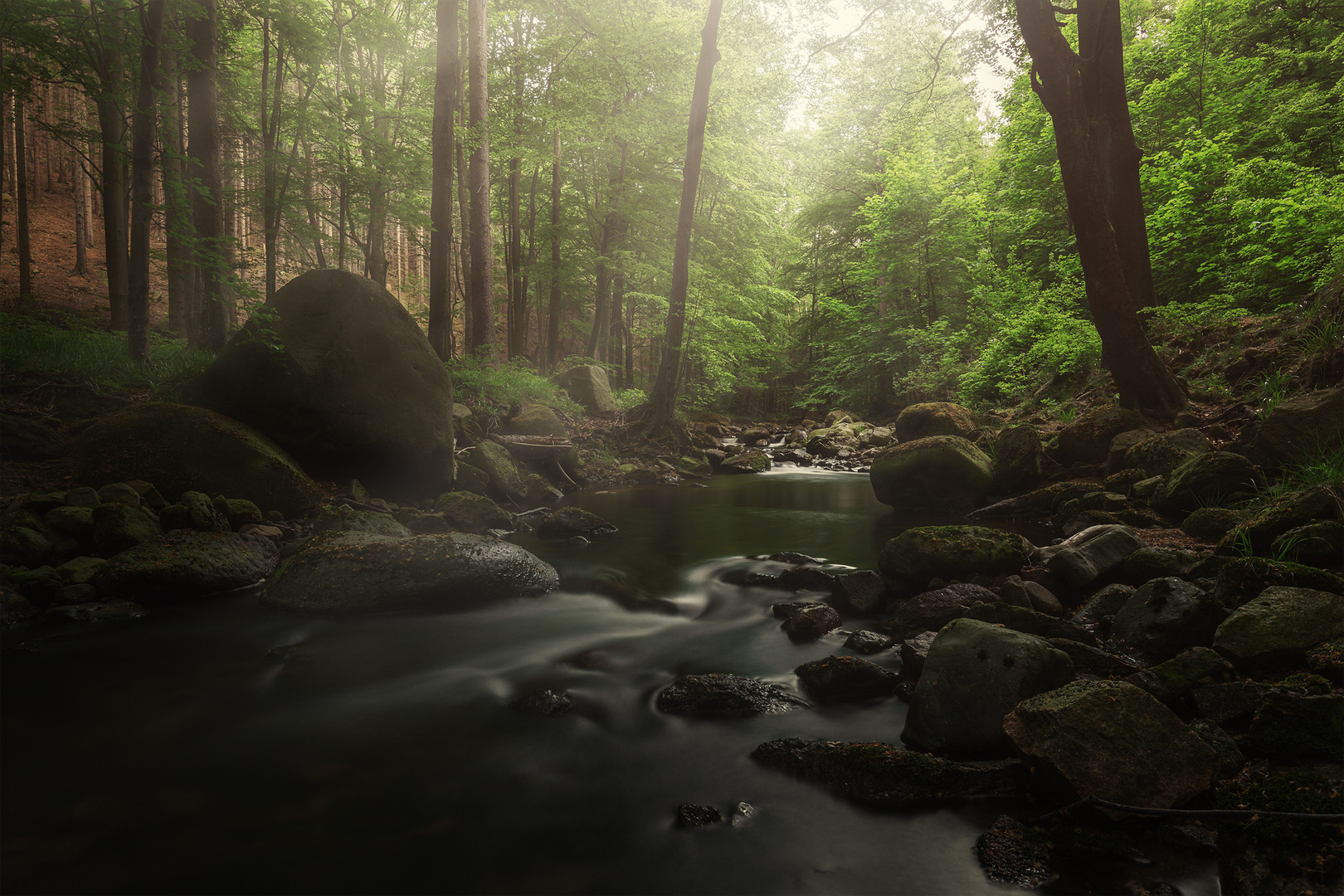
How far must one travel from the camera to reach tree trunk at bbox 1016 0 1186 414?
7.96m

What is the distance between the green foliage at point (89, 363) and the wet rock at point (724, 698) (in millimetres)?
8000

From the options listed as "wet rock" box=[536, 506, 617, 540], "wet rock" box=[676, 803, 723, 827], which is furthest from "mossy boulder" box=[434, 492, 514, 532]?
"wet rock" box=[676, 803, 723, 827]

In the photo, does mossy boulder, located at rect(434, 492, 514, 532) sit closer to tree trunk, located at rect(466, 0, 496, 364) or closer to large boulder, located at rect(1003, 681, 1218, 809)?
tree trunk, located at rect(466, 0, 496, 364)

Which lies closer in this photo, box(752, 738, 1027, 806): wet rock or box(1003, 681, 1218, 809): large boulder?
box(1003, 681, 1218, 809): large boulder

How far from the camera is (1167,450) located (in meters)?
7.12

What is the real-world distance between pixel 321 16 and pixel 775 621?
761 inches

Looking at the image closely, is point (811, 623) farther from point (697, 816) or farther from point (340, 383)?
point (340, 383)

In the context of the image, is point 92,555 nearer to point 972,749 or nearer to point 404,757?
point 404,757

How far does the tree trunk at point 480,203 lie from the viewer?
13.8m

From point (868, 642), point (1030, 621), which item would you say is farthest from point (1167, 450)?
point (868, 642)

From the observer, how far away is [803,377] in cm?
3366

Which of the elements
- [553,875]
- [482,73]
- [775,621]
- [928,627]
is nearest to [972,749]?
[928,627]

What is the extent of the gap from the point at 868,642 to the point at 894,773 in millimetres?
1627

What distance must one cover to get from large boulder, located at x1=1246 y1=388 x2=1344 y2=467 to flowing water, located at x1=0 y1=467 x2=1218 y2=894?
4433 millimetres
